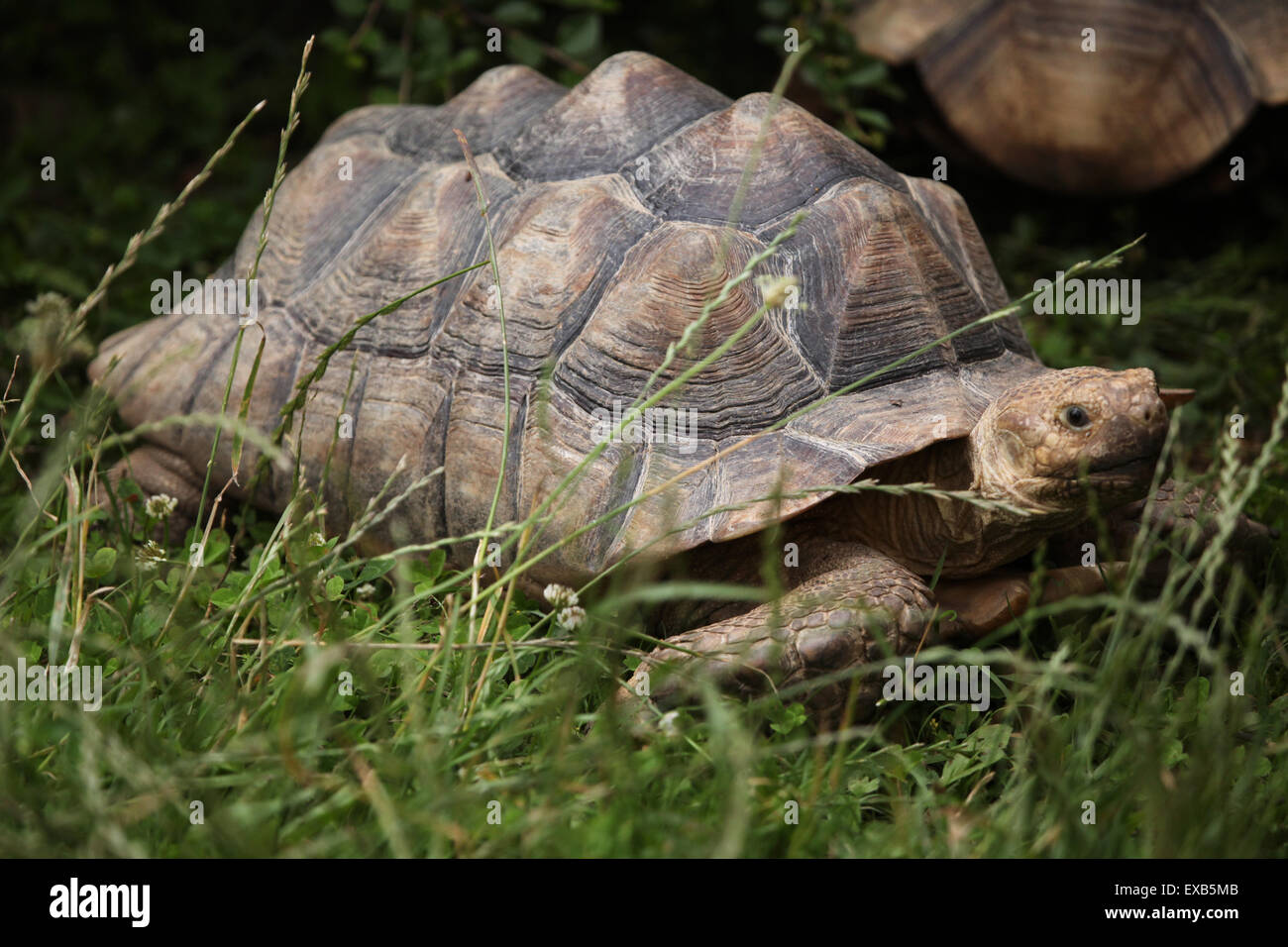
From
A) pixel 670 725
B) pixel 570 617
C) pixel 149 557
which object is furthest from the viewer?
pixel 149 557

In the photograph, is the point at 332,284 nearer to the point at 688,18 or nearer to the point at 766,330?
the point at 766,330

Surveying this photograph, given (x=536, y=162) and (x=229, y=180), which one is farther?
(x=229, y=180)

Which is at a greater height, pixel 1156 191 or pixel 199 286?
pixel 1156 191

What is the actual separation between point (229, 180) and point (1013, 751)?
487 centimetres

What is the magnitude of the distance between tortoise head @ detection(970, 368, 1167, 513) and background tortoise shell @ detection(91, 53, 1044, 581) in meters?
0.11

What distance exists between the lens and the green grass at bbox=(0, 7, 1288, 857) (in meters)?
1.77

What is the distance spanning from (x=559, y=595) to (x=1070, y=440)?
115 centimetres

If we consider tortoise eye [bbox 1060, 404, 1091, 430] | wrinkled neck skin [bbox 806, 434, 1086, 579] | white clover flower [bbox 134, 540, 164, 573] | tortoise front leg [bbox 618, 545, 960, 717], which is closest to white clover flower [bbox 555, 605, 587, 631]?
tortoise front leg [bbox 618, 545, 960, 717]

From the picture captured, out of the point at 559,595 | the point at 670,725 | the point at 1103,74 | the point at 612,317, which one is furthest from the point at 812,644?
the point at 1103,74

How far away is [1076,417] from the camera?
2.48m

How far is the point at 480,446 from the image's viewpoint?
282 cm

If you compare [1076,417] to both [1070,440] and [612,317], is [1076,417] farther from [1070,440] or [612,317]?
[612,317]
